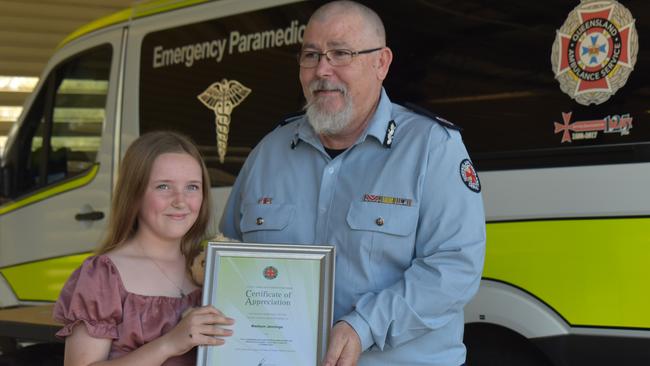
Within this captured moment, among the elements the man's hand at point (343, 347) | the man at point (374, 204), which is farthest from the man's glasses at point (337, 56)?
the man's hand at point (343, 347)

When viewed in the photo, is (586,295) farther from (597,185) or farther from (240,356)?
(240,356)

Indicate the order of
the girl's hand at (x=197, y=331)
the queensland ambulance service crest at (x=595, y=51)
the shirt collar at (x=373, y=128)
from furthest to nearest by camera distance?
the queensland ambulance service crest at (x=595, y=51), the shirt collar at (x=373, y=128), the girl's hand at (x=197, y=331)

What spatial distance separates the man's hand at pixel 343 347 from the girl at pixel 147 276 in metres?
0.23

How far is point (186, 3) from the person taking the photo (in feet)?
13.8

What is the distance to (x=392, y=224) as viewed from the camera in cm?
213

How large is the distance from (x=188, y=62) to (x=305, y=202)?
80.2 inches

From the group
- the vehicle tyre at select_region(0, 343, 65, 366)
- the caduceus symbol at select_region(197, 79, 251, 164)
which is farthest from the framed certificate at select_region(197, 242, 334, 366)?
the caduceus symbol at select_region(197, 79, 251, 164)

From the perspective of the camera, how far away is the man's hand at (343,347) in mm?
1918

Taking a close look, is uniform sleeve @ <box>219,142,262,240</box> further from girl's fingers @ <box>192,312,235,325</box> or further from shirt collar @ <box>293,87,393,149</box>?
girl's fingers @ <box>192,312,235,325</box>

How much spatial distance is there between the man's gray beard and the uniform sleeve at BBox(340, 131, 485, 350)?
9.1 inches

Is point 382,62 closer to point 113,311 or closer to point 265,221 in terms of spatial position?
point 265,221

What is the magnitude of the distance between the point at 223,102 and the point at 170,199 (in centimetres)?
188

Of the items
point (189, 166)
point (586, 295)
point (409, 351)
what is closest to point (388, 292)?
point (409, 351)

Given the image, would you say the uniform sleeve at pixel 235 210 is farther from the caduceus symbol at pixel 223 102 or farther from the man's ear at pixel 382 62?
the caduceus symbol at pixel 223 102
